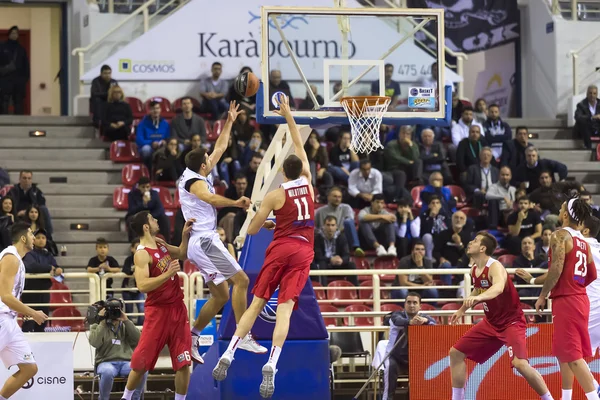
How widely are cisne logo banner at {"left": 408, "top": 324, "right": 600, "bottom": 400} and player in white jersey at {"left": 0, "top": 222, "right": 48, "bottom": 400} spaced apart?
4.16 meters

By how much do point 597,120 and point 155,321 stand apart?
12.6 m

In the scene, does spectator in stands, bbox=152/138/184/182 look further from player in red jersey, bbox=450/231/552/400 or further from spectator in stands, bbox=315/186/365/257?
player in red jersey, bbox=450/231/552/400

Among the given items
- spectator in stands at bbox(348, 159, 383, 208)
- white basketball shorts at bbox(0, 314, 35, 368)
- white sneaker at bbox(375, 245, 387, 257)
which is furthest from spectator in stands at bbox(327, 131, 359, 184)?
white basketball shorts at bbox(0, 314, 35, 368)

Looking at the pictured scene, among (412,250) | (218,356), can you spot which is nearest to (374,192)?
(412,250)

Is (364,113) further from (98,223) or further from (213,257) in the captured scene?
(98,223)

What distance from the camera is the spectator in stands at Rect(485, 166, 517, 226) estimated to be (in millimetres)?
18422

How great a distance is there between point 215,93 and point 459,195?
4857 millimetres

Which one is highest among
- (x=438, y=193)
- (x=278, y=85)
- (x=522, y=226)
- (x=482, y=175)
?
(x=278, y=85)

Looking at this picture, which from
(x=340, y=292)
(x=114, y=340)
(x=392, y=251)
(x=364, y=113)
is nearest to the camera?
(x=364, y=113)

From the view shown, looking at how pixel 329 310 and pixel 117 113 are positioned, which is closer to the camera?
pixel 329 310

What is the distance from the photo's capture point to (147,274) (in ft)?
36.0

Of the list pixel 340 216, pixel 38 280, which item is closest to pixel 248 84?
pixel 38 280

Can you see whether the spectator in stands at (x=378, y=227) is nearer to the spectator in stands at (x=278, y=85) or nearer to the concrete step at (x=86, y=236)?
the spectator in stands at (x=278, y=85)

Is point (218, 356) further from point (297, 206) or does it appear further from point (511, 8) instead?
point (511, 8)
